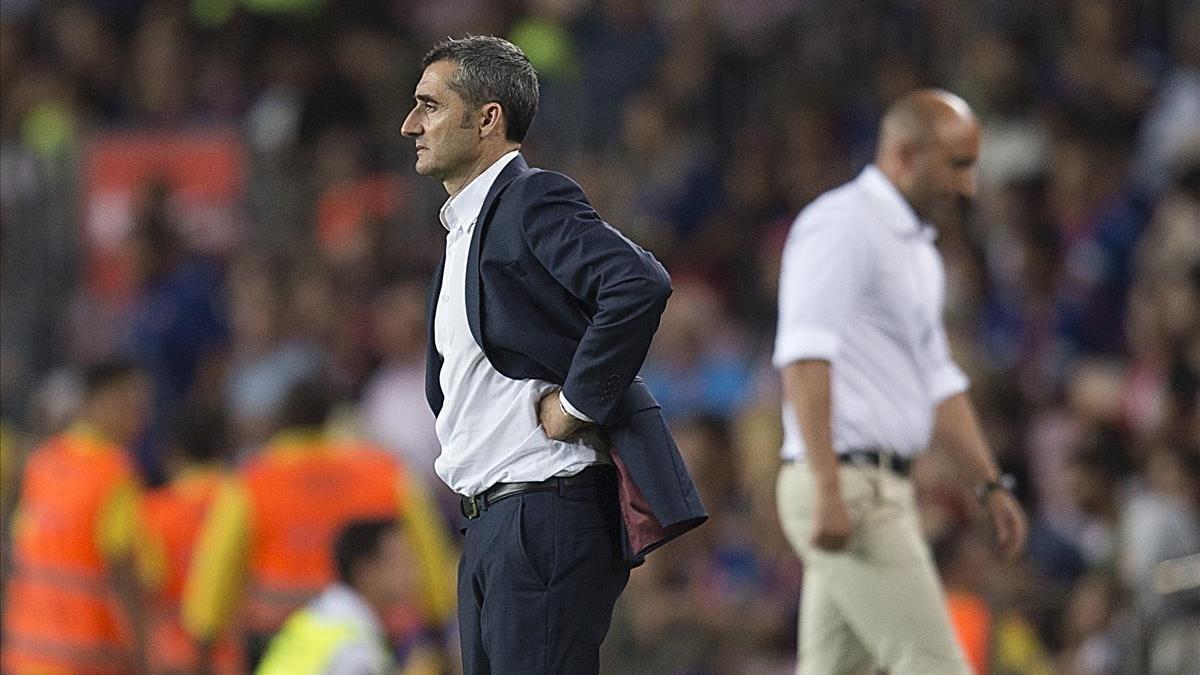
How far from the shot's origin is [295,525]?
8.82 m

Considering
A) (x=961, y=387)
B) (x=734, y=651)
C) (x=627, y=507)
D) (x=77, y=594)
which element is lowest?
(x=734, y=651)

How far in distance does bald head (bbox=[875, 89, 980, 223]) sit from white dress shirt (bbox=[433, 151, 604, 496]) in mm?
1825

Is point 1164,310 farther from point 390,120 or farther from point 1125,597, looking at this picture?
point 390,120

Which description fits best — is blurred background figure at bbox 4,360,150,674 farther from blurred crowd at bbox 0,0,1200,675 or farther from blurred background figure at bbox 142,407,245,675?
blurred crowd at bbox 0,0,1200,675

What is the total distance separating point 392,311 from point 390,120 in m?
2.49

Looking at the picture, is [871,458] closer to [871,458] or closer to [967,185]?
[871,458]

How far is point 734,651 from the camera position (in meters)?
9.72

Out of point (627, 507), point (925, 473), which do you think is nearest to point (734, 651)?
point (925, 473)

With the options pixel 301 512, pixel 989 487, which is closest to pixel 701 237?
pixel 301 512

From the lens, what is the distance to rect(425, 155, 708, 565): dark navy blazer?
186 inches

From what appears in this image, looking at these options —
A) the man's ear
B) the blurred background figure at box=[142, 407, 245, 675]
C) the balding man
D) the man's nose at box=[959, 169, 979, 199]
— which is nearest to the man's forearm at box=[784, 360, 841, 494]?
the balding man

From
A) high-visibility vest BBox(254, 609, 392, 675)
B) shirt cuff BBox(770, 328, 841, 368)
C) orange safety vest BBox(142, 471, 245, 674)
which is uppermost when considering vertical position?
shirt cuff BBox(770, 328, 841, 368)

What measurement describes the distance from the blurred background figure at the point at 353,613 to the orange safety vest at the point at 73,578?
1.93m

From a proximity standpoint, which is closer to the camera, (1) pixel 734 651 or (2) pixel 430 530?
(2) pixel 430 530
